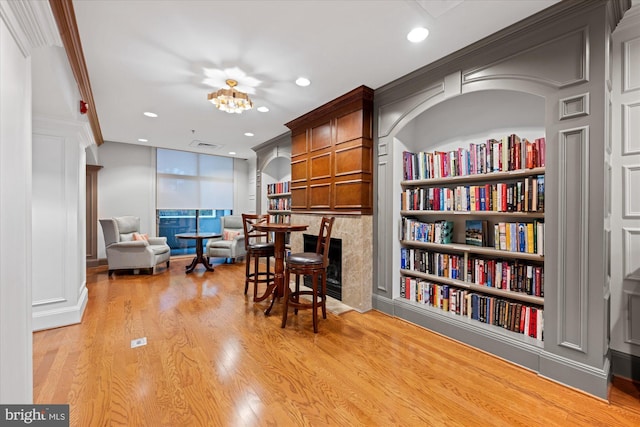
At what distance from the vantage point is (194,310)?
3.25m

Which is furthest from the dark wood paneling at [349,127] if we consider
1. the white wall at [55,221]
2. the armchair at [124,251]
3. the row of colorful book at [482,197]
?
the armchair at [124,251]

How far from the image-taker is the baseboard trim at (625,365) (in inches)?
77.0

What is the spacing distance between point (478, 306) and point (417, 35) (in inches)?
96.0

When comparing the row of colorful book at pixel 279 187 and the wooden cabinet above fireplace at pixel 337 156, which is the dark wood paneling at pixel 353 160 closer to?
the wooden cabinet above fireplace at pixel 337 156

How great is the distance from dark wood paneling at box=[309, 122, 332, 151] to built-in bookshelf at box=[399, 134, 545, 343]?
3.69ft

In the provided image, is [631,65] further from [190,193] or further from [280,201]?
[190,193]

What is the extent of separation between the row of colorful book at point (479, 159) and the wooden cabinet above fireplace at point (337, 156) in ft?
1.75

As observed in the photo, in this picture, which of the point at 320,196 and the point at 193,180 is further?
the point at 193,180

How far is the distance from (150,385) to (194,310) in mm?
1423

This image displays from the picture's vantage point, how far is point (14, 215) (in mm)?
1177

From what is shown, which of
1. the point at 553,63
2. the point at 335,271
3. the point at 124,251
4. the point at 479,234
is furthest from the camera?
the point at 124,251

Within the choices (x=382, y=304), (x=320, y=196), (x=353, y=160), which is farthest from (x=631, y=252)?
(x=320, y=196)

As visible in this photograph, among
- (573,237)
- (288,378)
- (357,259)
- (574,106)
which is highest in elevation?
(574,106)

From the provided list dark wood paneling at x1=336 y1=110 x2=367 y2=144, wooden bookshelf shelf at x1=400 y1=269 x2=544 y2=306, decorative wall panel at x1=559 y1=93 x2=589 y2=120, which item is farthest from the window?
decorative wall panel at x1=559 y1=93 x2=589 y2=120
